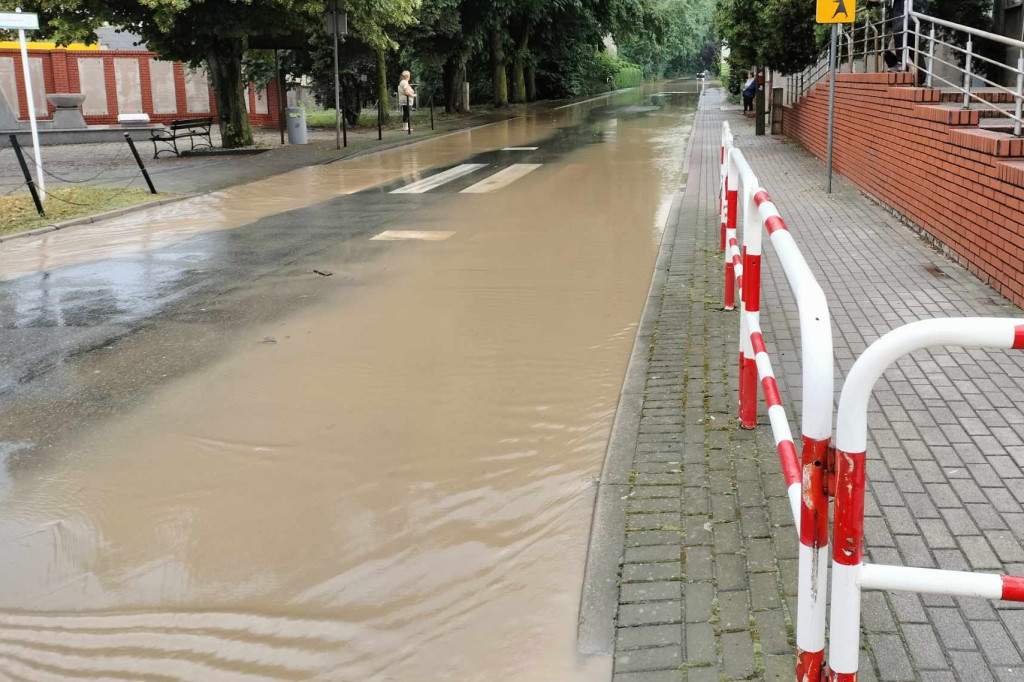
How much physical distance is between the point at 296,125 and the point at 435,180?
10.2 meters

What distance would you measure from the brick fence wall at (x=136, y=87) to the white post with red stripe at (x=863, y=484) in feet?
121

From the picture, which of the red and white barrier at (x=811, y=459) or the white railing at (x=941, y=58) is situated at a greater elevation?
the white railing at (x=941, y=58)

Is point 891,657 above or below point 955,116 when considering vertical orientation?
below

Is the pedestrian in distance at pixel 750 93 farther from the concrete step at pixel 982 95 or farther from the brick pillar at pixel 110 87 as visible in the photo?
the brick pillar at pixel 110 87

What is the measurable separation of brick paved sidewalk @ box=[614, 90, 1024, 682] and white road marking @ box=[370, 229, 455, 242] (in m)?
4.19

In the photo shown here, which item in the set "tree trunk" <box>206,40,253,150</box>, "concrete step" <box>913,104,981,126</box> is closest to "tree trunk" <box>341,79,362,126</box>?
"tree trunk" <box>206,40,253,150</box>

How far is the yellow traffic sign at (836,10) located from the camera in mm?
13170

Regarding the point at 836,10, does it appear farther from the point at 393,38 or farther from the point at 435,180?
the point at 393,38

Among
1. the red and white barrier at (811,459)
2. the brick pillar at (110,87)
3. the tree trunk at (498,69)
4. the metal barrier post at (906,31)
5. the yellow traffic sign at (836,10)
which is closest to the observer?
the red and white barrier at (811,459)

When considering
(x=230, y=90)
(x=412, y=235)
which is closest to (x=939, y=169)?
(x=412, y=235)

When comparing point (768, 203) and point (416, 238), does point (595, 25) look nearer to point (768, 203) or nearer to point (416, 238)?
point (416, 238)

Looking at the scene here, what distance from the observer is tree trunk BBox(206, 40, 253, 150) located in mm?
23828

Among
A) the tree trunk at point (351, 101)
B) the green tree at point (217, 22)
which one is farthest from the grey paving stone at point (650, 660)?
the tree trunk at point (351, 101)

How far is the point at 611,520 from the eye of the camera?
4.38m
